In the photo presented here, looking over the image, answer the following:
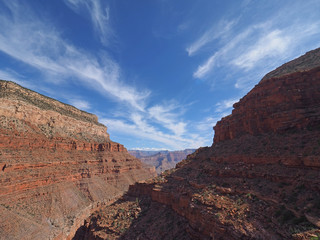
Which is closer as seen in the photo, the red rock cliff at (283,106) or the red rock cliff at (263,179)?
the red rock cliff at (263,179)

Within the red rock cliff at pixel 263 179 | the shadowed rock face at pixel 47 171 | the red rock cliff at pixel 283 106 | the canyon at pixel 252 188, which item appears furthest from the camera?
the shadowed rock face at pixel 47 171

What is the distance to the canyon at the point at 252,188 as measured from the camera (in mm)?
12828

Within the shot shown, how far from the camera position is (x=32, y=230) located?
1291 inches

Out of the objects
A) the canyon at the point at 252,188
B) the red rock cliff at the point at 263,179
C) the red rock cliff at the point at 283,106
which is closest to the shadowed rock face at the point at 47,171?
the canyon at the point at 252,188

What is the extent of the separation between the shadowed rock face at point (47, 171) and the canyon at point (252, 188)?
1576 cm

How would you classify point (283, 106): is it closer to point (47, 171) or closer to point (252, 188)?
point (252, 188)

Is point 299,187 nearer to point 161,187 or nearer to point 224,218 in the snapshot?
point 224,218

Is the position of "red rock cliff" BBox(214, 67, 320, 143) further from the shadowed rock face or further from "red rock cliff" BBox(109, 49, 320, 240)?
the shadowed rock face

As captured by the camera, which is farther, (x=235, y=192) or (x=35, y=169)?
(x=35, y=169)

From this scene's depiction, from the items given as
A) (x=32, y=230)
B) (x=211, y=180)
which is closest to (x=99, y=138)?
(x=32, y=230)

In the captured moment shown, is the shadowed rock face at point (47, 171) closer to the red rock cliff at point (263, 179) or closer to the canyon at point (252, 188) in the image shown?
the canyon at point (252, 188)

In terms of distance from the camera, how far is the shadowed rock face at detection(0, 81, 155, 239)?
3644cm

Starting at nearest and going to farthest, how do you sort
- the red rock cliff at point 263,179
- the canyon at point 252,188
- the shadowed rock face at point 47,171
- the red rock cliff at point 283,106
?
the red rock cliff at point 263,179 → the canyon at point 252,188 → the red rock cliff at point 283,106 → the shadowed rock face at point 47,171

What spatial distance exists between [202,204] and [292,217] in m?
8.21
